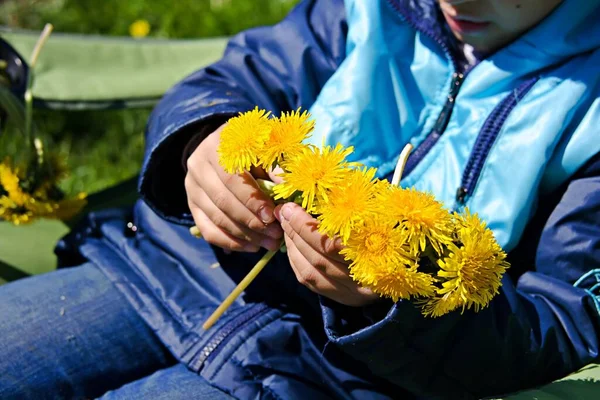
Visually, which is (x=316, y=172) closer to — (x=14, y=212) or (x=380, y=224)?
(x=380, y=224)

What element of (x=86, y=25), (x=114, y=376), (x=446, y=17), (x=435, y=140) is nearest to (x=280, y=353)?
(x=114, y=376)

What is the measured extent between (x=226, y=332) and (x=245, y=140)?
1.22ft

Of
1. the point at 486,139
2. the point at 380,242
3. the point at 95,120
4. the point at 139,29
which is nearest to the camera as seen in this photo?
the point at 380,242

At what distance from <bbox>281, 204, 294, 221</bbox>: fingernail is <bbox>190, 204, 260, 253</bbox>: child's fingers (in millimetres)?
142

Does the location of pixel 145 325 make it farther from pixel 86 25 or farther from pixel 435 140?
pixel 86 25

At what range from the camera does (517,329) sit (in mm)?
929

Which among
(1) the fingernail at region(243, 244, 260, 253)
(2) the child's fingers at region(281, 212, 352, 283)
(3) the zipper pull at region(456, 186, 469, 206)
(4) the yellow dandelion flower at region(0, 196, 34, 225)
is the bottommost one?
(4) the yellow dandelion flower at region(0, 196, 34, 225)

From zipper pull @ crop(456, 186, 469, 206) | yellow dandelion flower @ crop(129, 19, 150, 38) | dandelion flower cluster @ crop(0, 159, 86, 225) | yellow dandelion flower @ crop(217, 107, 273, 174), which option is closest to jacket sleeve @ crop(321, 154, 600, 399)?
zipper pull @ crop(456, 186, 469, 206)

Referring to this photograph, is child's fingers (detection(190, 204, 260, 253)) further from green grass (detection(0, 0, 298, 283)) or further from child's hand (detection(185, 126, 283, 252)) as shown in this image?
green grass (detection(0, 0, 298, 283))

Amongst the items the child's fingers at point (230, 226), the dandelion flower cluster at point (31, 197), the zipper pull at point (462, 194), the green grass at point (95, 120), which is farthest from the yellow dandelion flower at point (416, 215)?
the green grass at point (95, 120)

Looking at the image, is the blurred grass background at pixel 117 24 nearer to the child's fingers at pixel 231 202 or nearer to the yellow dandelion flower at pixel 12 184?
the yellow dandelion flower at pixel 12 184

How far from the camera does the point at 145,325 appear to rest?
1.16 m

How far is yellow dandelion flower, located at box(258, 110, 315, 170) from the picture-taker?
0.77 metres

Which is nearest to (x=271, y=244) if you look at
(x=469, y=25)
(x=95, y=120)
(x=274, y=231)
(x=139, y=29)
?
(x=274, y=231)
